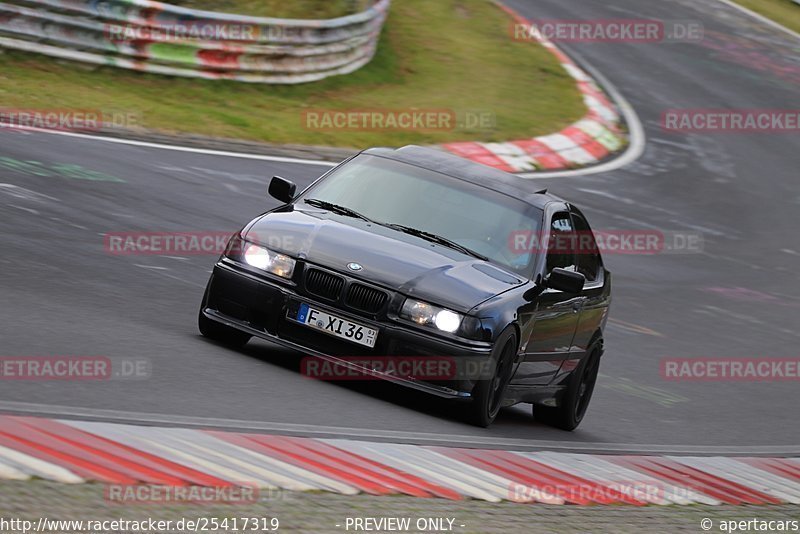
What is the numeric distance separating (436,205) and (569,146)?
45.9 ft

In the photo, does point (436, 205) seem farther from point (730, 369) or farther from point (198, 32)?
point (198, 32)

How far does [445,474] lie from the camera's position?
258 inches

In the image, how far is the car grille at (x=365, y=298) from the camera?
7.95 m

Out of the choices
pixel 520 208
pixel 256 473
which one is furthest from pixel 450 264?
pixel 256 473

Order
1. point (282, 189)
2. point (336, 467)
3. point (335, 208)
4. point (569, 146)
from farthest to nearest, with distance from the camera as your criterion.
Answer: point (569, 146) → point (282, 189) → point (335, 208) → point (336, 467)

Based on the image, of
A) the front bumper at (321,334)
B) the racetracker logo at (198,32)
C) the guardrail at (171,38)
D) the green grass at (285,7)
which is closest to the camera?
the front bumper at (321,334)

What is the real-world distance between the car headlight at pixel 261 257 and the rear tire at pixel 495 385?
1.25 meters

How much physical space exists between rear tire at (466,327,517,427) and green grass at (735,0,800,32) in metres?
31.3

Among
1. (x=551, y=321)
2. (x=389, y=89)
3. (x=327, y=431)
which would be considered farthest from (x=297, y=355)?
(x=389, y=89)
